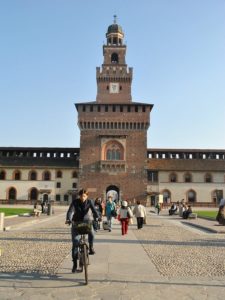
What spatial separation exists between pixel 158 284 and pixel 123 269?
4.89ft

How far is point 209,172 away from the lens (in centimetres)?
6031

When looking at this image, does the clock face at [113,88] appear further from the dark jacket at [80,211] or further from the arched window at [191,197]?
the dark jacket at [80,211]

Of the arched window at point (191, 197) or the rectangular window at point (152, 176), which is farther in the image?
the rectangular window at point (152, 176)

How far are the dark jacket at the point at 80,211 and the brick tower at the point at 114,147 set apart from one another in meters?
45.7

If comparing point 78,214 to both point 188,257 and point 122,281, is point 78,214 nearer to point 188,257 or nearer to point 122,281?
point 122,281

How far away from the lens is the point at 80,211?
754cm

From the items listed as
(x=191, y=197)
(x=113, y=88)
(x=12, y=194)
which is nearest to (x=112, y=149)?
(x=113, y=88)

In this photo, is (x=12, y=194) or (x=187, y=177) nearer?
(x=12, y=194)

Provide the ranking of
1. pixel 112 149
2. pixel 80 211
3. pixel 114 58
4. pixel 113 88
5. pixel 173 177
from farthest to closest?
pixel 114 58
pixel 173 177
pixel 113 88
pixel 112 149
pixel 80 211

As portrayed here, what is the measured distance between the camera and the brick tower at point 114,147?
5375 centimetres

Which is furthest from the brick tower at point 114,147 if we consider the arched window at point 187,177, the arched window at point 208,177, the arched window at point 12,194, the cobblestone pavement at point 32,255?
the cobblestone pavement at point 32,255

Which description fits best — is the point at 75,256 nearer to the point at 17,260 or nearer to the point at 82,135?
the point at 17,260

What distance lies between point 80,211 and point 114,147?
47783 millimetres

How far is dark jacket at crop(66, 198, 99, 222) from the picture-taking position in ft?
24.7
